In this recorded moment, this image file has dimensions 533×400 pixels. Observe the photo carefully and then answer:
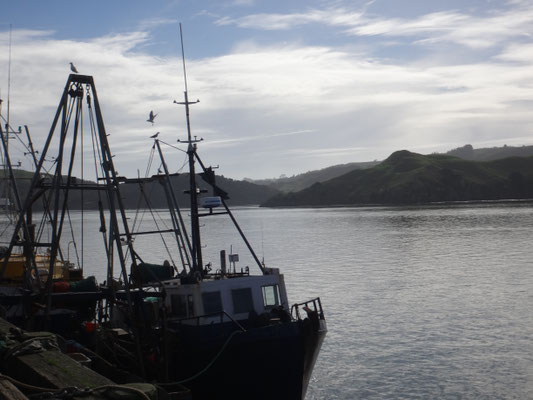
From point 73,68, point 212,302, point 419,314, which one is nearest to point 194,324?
point 212,302

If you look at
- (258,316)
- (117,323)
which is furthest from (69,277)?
(258,316)

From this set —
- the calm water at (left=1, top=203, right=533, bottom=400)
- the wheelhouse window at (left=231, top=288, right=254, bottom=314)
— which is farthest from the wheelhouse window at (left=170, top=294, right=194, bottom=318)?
the calm water at (left=1, top=203, right=533, bottom=400)

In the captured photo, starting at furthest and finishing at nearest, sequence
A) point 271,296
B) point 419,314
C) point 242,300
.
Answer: point 419,314, point 271,296, point 242,300

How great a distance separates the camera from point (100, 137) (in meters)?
23.1

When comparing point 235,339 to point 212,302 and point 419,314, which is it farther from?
point 419,314

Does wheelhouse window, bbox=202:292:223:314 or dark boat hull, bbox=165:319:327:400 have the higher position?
wheelhouse window, bbox=202:292:223:314

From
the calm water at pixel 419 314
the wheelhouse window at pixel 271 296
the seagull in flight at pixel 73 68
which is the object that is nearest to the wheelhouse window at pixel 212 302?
the wheelhouse window at pixel 271 296

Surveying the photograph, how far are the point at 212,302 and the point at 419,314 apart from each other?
20653mm

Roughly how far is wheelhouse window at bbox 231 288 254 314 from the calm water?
4.98 metres

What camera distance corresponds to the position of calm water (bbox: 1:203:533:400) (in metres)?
25.4

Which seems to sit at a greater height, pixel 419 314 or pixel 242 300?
pixel 242 300

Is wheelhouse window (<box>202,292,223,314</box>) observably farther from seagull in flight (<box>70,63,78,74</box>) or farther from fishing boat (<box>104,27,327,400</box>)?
seagull in flight (<box>70,63,78,74</box>)

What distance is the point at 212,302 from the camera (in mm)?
22672

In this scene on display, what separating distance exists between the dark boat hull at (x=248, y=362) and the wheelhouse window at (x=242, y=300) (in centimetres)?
152
